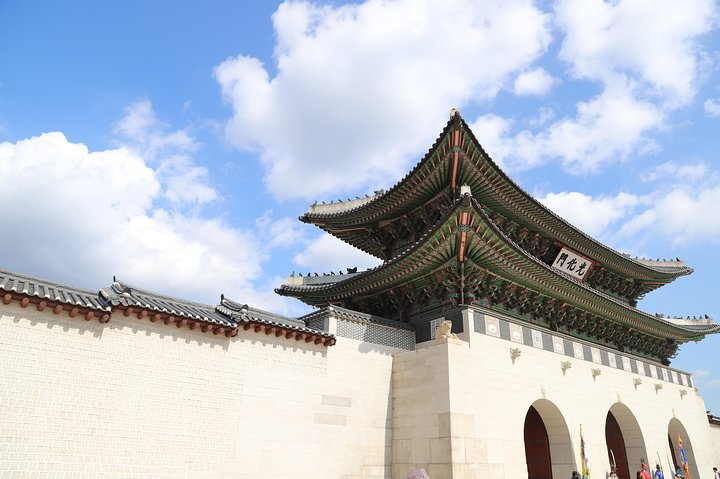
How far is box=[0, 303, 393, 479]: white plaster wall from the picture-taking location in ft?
32.5

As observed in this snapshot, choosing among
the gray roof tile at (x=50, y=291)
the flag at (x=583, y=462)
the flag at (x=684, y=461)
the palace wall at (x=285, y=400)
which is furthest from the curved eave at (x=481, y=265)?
the gray roof tile at (x=50, y=291)

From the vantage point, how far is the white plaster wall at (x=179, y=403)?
32.5ft

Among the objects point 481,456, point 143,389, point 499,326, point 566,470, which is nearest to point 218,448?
point 143,389

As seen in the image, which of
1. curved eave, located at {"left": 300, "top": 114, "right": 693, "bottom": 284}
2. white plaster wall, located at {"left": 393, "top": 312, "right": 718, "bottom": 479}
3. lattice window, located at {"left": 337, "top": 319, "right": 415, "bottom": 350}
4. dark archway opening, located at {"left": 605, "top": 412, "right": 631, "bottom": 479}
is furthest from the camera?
dark archway opening, located at {"left": 605, "top": 412, "right": 631, "bottom": 479}

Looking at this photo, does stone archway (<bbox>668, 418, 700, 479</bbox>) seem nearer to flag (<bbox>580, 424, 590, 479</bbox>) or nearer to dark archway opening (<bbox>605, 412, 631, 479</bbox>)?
dark archway opening (<bbox>605, 412, 631, 479</bbox>)

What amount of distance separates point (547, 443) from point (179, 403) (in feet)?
43.9

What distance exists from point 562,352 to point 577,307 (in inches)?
90.8

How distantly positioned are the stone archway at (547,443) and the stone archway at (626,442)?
4394mm

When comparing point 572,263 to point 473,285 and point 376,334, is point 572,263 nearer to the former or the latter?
point 473,285

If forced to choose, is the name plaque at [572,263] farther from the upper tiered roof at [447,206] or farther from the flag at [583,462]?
the flag at [583,462]

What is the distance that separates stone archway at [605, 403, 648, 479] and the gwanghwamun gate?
10 centimetres

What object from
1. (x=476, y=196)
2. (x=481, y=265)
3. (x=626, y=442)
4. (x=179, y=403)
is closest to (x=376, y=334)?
(x=481, y=265)

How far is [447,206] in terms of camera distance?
1900 centimetres

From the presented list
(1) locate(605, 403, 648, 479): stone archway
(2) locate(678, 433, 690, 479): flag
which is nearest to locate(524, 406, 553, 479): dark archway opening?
(1) locate(605, 403, 648, 479): stone archway
